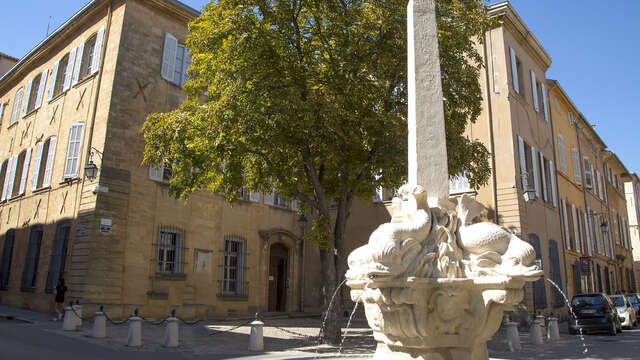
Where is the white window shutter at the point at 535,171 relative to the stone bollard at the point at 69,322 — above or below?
above

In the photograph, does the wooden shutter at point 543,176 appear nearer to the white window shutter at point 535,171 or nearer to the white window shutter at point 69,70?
Answer: the white window shutter at point 535,171

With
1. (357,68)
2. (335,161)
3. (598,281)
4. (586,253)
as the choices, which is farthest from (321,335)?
(598,281)

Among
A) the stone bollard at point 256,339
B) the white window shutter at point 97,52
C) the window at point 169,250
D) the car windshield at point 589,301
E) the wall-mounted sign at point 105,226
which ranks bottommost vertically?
the stone bollard at point 256,339

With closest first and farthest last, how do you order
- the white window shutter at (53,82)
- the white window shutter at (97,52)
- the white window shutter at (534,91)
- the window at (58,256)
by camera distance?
the window at (58,256) → the white window shutter at (97,52) → the white window shutter at (53,82) → the white window shutter at (534,91)

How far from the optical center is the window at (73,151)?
54.4 feet

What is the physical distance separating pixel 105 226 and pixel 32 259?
5459 millimetres

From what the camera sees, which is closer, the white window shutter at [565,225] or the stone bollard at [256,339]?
the stone bollard at [256,339]

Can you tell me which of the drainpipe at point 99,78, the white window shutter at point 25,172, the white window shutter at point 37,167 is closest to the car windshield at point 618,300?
the drainpipe at point 99,78

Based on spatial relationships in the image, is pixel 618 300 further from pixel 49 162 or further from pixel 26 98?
pixel 26 98

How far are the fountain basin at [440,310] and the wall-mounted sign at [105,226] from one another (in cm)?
1213

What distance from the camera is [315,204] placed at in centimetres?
1175

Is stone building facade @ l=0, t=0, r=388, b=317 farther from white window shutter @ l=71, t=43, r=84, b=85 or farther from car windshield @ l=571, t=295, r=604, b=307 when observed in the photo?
car windshield @ l=571, t=295, r=604, b=307

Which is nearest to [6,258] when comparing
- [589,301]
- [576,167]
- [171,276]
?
[171,276]

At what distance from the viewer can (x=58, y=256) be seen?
16344 mm
